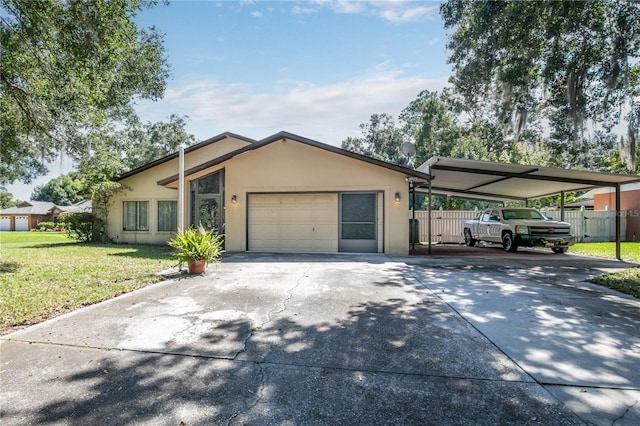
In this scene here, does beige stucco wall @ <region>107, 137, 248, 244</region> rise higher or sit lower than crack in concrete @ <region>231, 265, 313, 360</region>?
higher

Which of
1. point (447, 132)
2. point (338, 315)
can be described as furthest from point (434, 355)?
point (447, 132)

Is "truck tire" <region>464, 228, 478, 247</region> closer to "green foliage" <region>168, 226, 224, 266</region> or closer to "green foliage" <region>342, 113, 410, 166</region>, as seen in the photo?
"green foliage" <region>168, 226, 224, 266</region>

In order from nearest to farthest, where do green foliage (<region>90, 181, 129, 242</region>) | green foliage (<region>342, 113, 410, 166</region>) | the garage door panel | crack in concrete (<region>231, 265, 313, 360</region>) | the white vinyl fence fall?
crack in concrete (<region>231, 265, 313, 360</region>), green foliage (<region>90, 181, 129, 242</region>), the white vinyl fence, green foliage (<region>342, 113, 410, 166</region>), the garage door panel

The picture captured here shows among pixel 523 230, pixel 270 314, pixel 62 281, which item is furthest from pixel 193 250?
pixel 523 230

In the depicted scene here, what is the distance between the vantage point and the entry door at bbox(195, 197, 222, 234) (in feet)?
44.0

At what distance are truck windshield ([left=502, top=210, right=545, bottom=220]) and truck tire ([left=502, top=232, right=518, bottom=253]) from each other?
70cm

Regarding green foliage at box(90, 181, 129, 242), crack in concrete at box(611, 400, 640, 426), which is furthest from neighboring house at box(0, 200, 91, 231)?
crack in concrete at box(611, 400, 640, 426)

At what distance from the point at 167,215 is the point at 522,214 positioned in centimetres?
1550

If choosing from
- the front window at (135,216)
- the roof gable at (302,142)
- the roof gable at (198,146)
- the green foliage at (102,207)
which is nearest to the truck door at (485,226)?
the roof gable at (302,142)

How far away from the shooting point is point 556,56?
9.99 metres

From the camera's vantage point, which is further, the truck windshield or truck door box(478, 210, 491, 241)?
truck door box(478, 210, 491, 241)

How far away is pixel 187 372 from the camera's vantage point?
10.2 feet

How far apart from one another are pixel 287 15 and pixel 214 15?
2.09 meters

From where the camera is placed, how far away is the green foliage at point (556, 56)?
9273 mm
